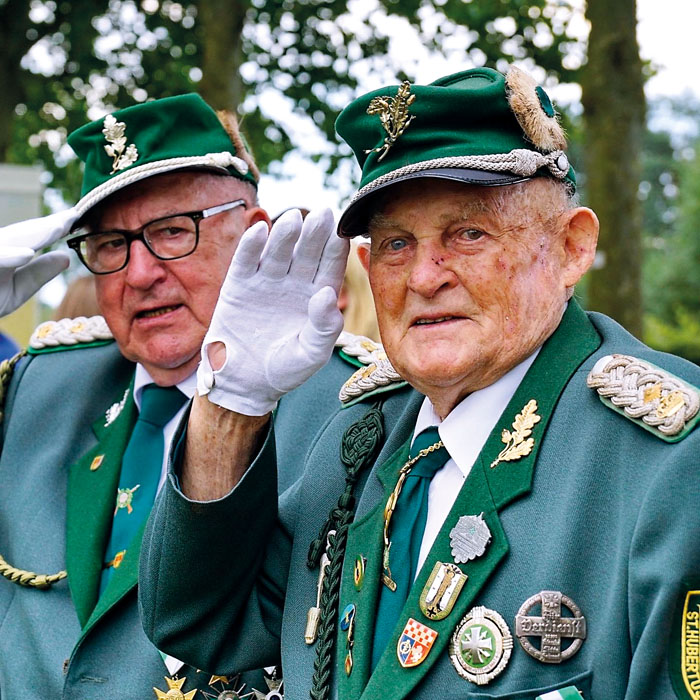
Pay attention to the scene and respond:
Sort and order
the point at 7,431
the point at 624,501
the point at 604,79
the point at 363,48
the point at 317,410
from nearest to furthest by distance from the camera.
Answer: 1. the point at 624,501
2. the point at 317,410
3. the point at 7,431
4. the point at 604,79
5. the point at 363,48

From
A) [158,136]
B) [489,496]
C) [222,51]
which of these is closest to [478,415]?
[489,496]

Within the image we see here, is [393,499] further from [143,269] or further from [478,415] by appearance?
[143,269]

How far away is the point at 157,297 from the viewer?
10.2 feet

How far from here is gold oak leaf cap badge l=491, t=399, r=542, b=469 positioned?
2.08 m

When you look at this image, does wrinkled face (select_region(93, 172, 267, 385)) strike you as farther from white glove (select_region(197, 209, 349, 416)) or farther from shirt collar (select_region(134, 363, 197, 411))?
white glove (select_region(197, 209, 349, 416))

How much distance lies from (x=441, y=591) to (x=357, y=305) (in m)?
2.77

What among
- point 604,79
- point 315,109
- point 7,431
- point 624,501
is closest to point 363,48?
point 315,109

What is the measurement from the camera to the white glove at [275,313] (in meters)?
2.37

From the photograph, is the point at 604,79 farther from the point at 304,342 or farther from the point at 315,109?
the point at 304,342

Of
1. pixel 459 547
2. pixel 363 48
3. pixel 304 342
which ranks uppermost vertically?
pixel 363 48

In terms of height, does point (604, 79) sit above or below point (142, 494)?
above

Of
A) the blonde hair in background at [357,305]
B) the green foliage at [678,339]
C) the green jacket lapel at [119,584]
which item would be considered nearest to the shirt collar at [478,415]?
the green jacket lapel at [119,584]

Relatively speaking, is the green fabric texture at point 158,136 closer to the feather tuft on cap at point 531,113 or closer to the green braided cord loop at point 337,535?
the green braided cord loop at point 337,535

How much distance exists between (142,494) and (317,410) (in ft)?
1.77
